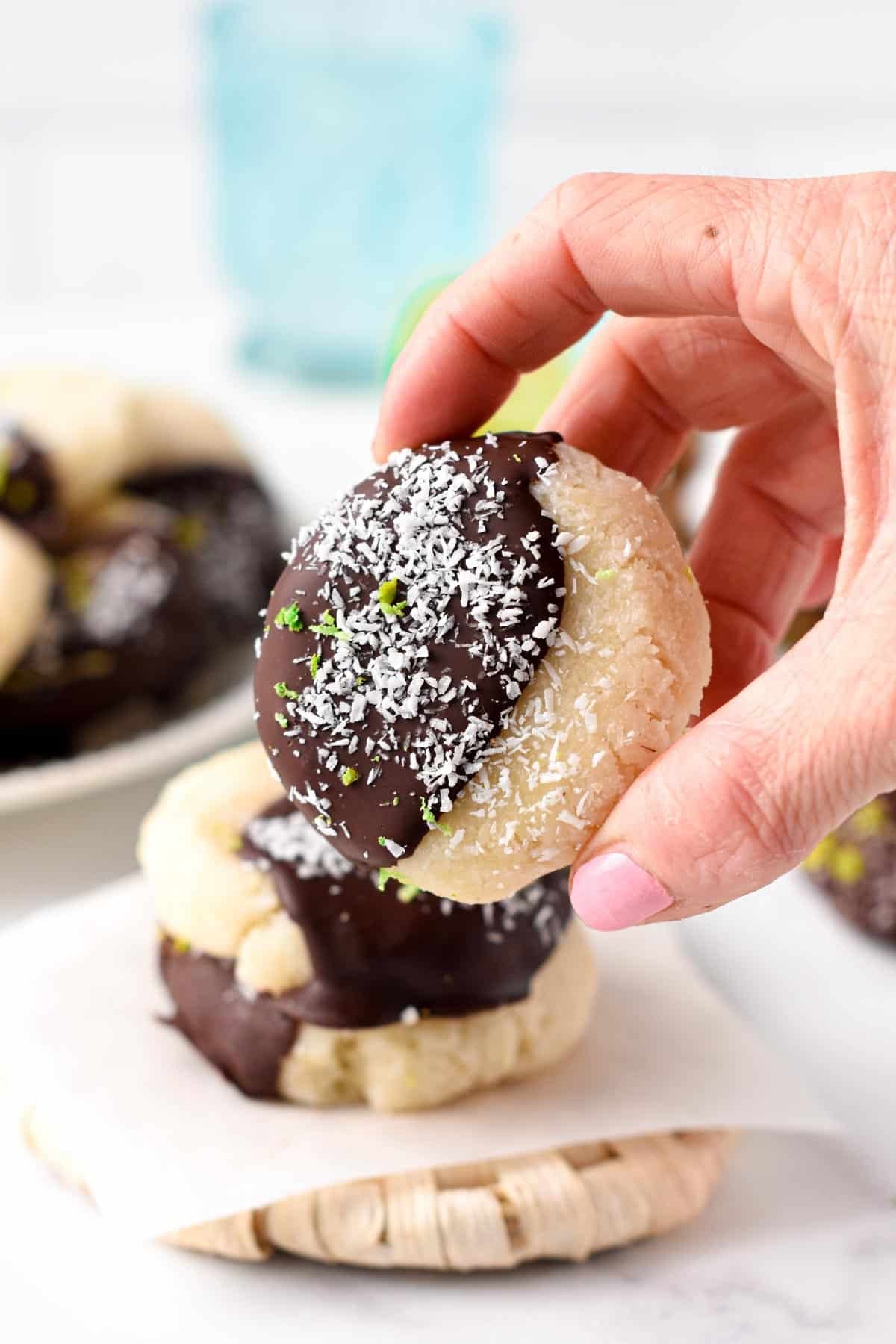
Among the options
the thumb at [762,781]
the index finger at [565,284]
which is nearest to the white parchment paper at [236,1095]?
the thumb at [762,781]

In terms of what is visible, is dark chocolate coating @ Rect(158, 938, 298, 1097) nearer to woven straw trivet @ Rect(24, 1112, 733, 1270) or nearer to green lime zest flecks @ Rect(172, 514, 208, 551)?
woven straw trivet @ Rect(24, 1112, 733, 1270)

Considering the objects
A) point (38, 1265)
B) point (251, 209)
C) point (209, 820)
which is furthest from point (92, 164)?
point (38, 1265)

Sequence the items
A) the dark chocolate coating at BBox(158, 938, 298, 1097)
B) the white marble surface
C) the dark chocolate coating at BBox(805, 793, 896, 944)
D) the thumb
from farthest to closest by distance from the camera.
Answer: the dark chocolate coating at BBox(805, 793, 896, 944) → the dark chocolate coating at BBox(158, 938, 298, 1097) → the white marble surface → the thumb

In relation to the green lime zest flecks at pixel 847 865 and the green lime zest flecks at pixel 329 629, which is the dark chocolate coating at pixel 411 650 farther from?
the green lime zest flecks at pixel 847 865

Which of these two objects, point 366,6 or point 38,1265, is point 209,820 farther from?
point 366,6

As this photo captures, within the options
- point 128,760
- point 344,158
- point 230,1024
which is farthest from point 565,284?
point 344,158

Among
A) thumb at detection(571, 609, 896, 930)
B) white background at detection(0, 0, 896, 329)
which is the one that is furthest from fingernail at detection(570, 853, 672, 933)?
white background at detection(0, 0, 896, 329)
